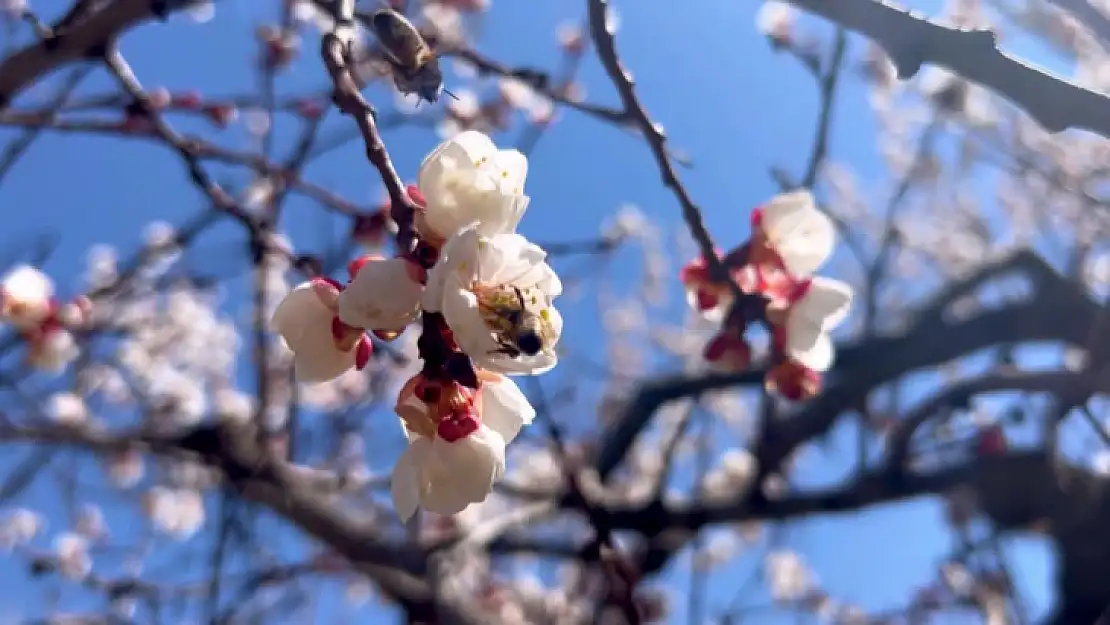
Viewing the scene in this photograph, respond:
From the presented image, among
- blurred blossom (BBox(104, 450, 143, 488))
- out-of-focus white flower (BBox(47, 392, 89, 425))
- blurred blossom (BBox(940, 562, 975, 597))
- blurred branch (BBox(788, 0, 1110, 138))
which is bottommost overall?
blurred blossom (BBox(104, 450, 143, 488))

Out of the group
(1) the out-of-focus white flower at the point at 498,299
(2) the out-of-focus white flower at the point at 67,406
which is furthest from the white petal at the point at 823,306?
(2) the out-of-focus white flower at the point at 67,406

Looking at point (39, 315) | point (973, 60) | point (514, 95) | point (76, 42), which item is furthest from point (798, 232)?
point (514, 95)

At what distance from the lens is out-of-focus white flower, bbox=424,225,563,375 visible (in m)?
0.56

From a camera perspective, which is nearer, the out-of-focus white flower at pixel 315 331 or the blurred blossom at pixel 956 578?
the out-of-focus white flower at pixel 315 331

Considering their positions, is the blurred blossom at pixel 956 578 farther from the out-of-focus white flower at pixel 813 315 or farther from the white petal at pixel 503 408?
the white petal at pixel 503 408

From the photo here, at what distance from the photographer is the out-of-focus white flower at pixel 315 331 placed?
679 millimetres

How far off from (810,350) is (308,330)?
24.0 inches

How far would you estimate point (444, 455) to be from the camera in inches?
26.4

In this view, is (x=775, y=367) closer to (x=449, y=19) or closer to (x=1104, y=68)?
(x=449, y=19)

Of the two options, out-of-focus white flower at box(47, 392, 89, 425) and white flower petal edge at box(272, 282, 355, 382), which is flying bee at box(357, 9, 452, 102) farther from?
out-of-focus white flower at box(47, 392, 89, 425)

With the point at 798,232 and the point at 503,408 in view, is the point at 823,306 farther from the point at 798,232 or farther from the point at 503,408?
the point at 503,408

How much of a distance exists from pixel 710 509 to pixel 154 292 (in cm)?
184

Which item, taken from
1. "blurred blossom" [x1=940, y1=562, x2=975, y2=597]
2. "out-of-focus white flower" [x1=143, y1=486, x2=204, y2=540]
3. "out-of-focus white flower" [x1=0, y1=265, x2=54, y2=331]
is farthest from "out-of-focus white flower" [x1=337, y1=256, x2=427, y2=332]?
"out-of-focus white flower" [x1=143, y1=486, x2=204, y2=540]

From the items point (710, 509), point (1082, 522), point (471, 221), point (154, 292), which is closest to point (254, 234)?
point (471, 221)
